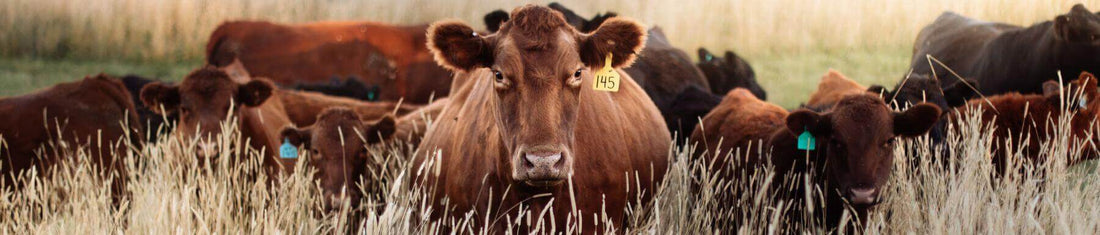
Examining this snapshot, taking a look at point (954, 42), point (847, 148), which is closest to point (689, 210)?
point (847, 148)

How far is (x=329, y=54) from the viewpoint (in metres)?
16.4

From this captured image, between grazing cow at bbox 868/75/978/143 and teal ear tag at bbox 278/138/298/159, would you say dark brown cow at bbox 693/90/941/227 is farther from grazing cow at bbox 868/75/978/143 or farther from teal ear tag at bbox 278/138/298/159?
teal ear tag at bbox 278/138/298/159

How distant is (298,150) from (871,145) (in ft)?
11.9

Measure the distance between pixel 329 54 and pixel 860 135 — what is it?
11.8 metres

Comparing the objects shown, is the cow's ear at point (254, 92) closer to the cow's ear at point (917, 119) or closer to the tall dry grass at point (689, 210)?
the tall dry grass at point (689, 210)

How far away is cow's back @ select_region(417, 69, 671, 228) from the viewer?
4918mm

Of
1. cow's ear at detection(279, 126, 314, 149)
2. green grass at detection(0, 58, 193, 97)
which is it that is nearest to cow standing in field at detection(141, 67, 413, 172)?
cow's ear at detection(279, 126, 314, 149)

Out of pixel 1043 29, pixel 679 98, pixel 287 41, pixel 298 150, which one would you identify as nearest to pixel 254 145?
pixel 298 150

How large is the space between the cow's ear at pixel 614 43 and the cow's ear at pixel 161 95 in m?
4.17

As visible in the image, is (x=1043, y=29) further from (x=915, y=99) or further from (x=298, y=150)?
(x=298, y=150)

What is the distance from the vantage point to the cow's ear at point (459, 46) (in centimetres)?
462

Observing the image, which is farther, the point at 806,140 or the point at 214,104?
the point at 214,104

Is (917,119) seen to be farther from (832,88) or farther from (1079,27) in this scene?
(1079,27)

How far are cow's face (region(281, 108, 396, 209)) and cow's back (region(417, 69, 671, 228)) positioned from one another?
3.17 ft
